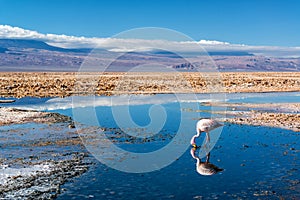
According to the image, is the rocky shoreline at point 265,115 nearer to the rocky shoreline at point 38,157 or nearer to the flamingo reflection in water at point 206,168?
the flamingo reflection in water at point 206,168

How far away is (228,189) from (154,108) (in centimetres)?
1729

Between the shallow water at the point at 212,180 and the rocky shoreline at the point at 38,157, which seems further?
the rocky shoreline at the point at 38,157

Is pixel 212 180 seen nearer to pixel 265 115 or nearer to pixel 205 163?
pixel 205 163

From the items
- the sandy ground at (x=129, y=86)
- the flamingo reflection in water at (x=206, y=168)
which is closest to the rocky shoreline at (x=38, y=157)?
the flamingo reflection in water at (x=206, y=168)

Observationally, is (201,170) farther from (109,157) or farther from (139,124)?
(139,124)

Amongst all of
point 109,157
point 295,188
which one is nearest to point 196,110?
point 109,157

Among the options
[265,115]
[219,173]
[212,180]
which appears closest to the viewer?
[212,180]

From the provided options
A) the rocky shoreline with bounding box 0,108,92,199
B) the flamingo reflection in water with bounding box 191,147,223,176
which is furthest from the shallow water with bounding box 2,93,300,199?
the rocky shoreline with bounding box 0,108,92,199

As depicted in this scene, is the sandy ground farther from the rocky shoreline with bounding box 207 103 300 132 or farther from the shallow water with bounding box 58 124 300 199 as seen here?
the shallow water with bounding box 58 124 300 199

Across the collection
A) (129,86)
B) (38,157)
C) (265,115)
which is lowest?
(38,157)

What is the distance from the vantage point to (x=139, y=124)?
2011cm

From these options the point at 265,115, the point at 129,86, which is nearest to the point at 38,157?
the point at 265,115

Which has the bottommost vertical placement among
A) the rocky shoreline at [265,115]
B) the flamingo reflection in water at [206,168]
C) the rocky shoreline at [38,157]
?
the rocky shoreline at [38,157]

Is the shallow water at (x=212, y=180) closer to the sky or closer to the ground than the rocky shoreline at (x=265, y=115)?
closer to the ground
